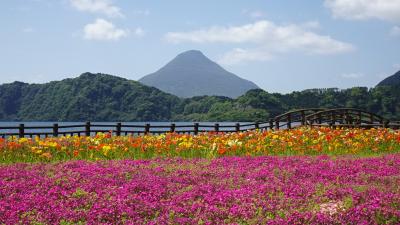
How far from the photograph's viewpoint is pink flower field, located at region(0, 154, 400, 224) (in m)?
7.02

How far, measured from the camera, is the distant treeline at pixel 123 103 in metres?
158

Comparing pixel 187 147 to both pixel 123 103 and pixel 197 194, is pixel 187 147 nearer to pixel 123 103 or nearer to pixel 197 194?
pixel 197 194

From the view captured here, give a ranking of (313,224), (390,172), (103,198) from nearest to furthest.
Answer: (313,224) < (103,198) < (390,172)

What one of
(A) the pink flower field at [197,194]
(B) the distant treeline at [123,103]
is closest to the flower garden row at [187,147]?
(A) the pink flower field at [197,194]

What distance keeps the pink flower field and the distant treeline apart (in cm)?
13586

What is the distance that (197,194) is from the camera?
8453mm

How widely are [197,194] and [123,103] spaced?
185785mm

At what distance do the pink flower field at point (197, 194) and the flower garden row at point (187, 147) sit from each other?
9.58 ft

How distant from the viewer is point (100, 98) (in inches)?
7441

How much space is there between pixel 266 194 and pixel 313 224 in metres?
1.86

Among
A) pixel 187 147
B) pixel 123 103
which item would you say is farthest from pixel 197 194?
pixel 123 103

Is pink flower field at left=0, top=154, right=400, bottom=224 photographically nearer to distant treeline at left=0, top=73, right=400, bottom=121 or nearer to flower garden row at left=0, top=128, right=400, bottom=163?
flower garden row at left=0, top=128, right=400, bottom=163

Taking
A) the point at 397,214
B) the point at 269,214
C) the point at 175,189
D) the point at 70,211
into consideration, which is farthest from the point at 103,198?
the point at 397,214

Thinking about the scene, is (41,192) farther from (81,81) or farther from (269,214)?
(81,81)
